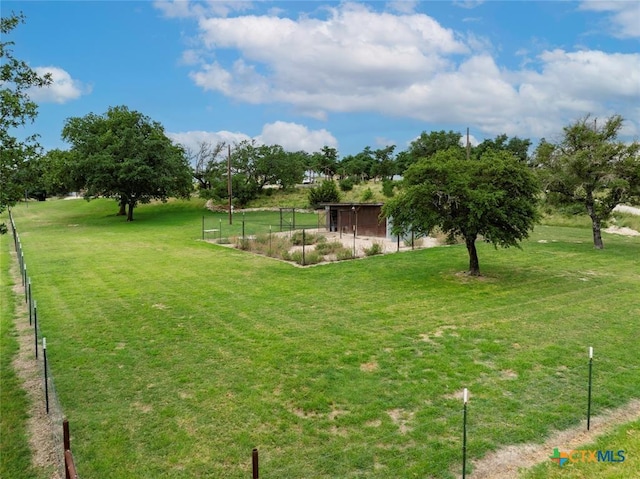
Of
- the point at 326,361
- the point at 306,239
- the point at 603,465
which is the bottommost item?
the point at 603,465

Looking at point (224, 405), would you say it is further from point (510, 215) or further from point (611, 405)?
point (510, 215)

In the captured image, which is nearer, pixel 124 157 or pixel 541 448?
pixel 541 448

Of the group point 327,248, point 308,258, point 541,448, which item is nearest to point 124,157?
point 327,248

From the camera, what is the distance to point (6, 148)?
6.69m

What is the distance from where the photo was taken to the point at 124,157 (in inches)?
1623

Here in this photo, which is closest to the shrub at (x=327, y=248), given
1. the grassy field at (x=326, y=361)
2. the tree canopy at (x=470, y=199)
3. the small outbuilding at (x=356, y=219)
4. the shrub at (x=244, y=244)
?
the shrub at (x=244, y=244)

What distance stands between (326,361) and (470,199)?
350 inches

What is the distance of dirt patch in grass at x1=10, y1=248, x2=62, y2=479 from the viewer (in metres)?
5.83

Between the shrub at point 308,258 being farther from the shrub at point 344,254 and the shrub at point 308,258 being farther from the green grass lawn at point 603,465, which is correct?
the green grass lawn at point 603,465

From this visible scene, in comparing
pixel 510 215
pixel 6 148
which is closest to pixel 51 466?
pixel 6 148

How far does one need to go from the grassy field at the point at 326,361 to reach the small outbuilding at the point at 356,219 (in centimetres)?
1552

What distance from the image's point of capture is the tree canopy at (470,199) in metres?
15.4

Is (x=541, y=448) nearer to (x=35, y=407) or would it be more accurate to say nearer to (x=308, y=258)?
(x=35, y=407)

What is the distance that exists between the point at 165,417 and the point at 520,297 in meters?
10.9
